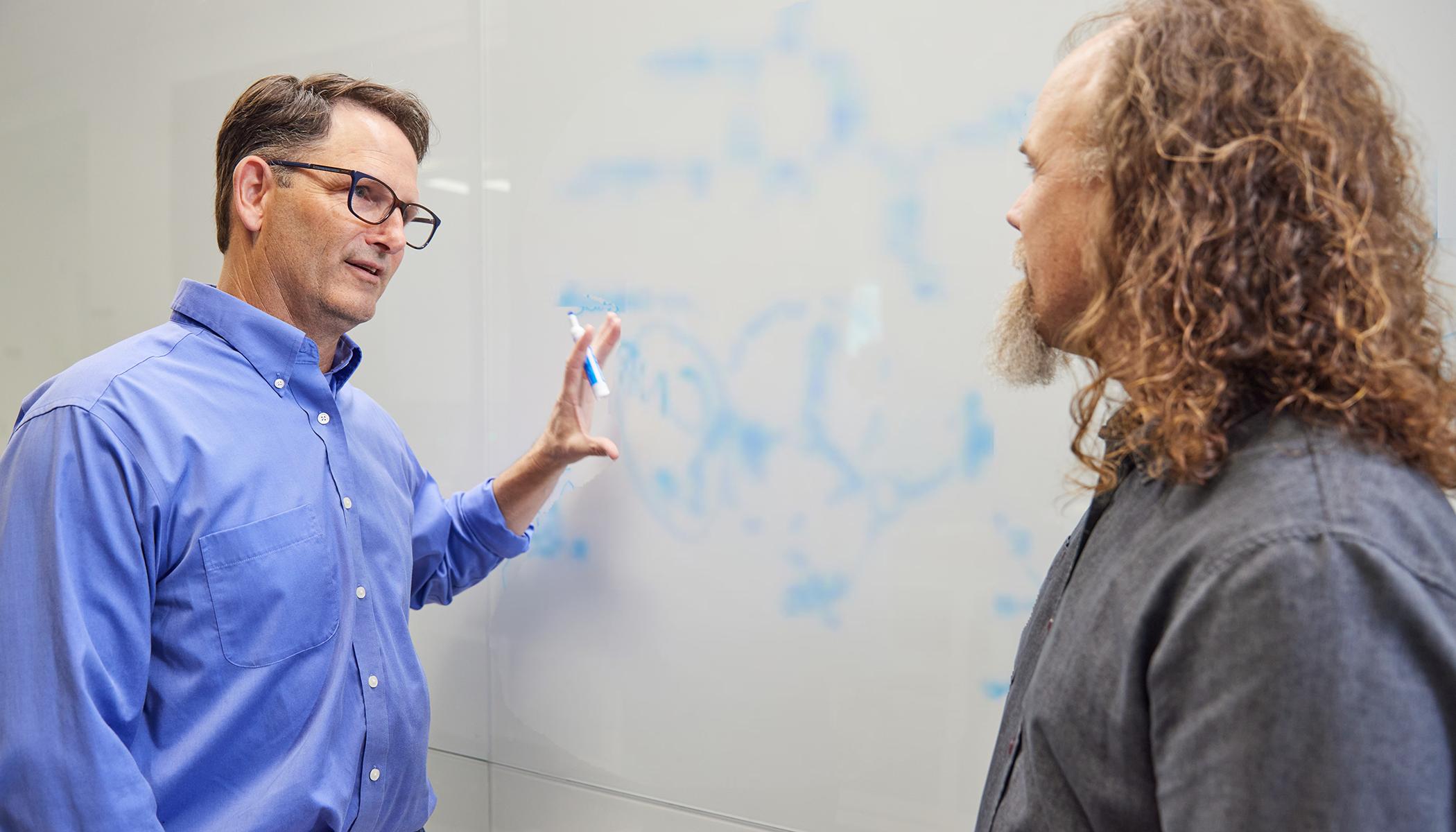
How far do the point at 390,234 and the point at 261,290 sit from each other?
141mm

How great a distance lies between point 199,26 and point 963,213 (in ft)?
4.29

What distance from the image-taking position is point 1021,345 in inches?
28.9

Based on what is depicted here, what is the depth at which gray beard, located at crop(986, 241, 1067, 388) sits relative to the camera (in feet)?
2.38

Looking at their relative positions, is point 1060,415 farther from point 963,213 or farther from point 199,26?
point 199,26

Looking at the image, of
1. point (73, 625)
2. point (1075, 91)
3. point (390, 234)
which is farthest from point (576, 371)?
point (1075, 91)

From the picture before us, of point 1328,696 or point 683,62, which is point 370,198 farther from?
point 1328,696

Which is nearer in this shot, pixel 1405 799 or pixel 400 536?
pixel 1405 799

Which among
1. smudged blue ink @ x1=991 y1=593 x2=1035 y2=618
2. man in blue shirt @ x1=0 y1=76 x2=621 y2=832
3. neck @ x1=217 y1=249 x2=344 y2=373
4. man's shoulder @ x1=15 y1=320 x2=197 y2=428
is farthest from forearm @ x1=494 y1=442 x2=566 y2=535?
smudged blue ink @ x1=991 y1=593 x2=1035 y2=618

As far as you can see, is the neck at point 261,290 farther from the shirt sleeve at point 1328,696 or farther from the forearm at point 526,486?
the shirt sleeve at point 1328,696

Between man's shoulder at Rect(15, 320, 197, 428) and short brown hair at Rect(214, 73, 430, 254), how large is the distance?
0.15 meters

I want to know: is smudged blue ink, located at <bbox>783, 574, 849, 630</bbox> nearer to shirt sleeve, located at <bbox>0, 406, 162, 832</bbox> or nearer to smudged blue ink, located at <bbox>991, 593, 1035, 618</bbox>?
smudged blue ink, located at <bbox>991, 593, 1035, 618</bbox>

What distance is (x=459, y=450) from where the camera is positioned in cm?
131

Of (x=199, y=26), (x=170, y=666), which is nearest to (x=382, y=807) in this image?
(x=170, y=666)

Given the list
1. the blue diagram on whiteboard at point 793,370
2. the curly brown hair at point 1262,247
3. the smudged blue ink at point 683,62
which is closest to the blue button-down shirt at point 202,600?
the blue diagram on whiteboard at point 793,370
